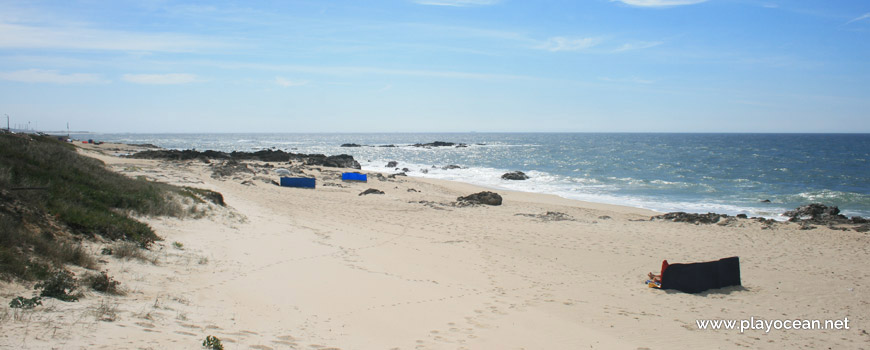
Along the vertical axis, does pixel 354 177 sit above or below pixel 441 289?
above

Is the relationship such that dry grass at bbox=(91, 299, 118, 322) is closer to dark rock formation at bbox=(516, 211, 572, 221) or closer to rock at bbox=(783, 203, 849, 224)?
dark rock formation at bbox=(516, 211, 572, 221)

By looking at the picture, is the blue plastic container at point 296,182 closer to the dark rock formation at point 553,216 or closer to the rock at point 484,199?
the rock at point 484,199

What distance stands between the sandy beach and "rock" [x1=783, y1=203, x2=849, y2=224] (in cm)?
239

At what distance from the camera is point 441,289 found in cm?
887

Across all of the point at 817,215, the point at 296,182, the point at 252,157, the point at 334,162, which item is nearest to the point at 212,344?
the point at 296,182

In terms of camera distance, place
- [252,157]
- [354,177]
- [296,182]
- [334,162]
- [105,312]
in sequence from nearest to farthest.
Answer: [105,312]
[296,182]
[354,177]
[334,162]
[252,157]

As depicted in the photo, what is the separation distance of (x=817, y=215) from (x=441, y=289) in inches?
784

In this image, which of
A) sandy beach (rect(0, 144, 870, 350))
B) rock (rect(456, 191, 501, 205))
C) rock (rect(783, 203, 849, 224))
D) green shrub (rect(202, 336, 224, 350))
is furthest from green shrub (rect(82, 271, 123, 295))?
rock (rect(783, 203, 849, 224))

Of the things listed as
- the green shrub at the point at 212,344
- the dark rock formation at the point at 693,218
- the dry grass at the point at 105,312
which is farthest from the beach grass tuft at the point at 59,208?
the dark rock formation at the point at 693,218

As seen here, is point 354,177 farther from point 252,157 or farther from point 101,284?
point 101,284

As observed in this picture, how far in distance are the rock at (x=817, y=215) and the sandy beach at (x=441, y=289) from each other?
239cm

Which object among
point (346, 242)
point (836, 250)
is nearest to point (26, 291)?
point (346, 242)

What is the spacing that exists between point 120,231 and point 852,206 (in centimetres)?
3310

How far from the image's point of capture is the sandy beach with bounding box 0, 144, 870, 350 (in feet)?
18.1
